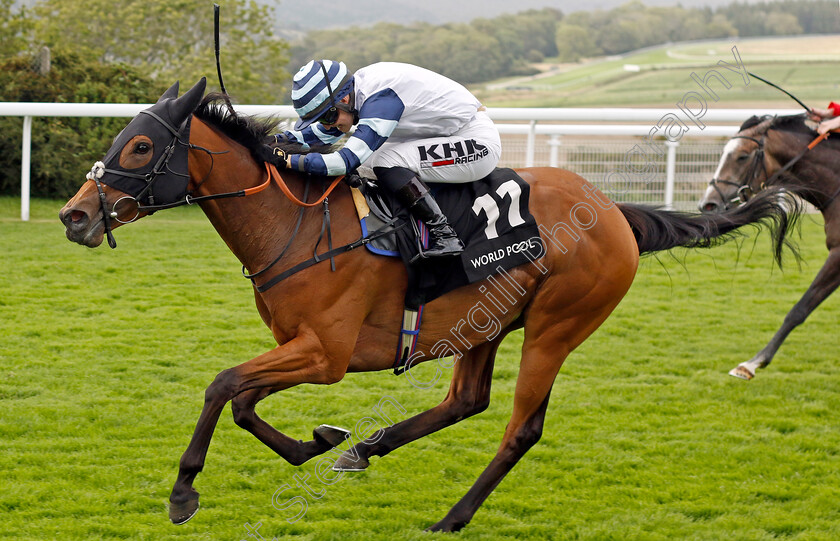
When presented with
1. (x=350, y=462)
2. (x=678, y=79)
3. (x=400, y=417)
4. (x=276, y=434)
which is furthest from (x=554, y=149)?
(x=678, y=79)

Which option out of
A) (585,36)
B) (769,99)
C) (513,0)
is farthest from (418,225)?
(513,0)

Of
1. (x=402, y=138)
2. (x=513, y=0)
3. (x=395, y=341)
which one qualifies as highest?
(x=402, y=138)

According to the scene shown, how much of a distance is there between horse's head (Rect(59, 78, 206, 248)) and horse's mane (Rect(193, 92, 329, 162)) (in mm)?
157

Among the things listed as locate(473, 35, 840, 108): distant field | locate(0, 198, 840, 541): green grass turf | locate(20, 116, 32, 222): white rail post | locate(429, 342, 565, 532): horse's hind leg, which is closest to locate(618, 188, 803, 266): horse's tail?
locate(429, 342, 565, 532): horse's hind leg

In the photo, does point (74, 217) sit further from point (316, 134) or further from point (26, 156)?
point (26, 156)

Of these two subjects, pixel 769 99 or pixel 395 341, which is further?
pixel 769 99

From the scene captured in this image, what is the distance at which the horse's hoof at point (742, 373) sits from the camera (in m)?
5.56

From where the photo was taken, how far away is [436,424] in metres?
3.83

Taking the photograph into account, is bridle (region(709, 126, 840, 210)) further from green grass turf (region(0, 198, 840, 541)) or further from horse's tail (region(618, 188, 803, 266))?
horse's tail (region(618, 188, 803, 266))

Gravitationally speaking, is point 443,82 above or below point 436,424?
above

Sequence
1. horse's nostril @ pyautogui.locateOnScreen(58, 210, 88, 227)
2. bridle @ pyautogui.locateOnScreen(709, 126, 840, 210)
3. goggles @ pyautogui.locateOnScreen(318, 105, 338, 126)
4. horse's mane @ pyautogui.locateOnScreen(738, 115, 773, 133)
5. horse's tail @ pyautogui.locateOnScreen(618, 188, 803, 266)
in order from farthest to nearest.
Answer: horse's mane @ pyautogui.locateOnScreen(738, 115, 773, 133)
bridle @ pyautogui.locateOnScreen(709, 126, 840, 210)
horse's tail @ pyautogui.locateOnScreen(618, 188, 803, 266)
goggles @ pyautogui.locateOnScreen(318, 105, 338, 126)
horse's nostril @ pyautogui.locateOnScreen(58, 210, 88, 227)

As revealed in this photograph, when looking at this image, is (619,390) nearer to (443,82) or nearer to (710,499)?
(710,499)

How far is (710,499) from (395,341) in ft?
5.16

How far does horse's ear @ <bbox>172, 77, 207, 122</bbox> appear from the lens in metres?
3.01
